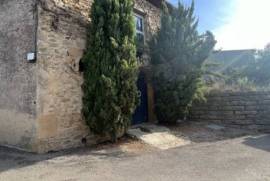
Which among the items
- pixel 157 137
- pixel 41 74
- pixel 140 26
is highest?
pixel 140 26

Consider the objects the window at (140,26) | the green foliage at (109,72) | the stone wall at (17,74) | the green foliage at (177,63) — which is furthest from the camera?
the window at (140,26)

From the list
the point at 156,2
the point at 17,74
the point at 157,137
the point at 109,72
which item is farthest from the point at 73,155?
the point at 156,2

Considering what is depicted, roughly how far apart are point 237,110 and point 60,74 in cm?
763

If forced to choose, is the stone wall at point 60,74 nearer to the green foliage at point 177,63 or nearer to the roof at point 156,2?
the green foliage at point 177,63

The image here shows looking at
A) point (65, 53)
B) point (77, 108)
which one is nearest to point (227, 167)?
point (77, 108)

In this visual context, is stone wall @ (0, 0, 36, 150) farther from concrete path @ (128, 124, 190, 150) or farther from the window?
the window

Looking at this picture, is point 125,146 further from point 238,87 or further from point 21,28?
point 238,87

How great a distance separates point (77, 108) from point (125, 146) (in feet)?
6.24

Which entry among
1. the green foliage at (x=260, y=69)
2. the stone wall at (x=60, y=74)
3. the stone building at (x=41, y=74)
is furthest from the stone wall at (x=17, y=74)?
the green foliage at (x=260, y=69)

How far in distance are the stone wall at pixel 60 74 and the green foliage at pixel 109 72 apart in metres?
0.32

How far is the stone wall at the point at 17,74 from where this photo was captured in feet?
29.2

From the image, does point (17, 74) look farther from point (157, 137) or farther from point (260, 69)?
point (260, 69)

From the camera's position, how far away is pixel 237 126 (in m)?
12.9

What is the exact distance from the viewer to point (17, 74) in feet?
30.7
